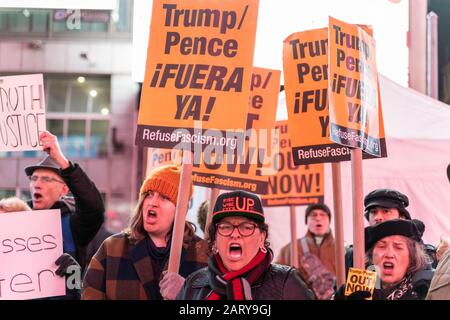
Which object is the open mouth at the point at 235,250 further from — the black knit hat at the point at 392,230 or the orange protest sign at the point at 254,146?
the orange protest sign at the point at 254,146

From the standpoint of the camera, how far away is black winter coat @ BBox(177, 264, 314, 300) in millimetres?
3770

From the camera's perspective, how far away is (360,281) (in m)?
3.98

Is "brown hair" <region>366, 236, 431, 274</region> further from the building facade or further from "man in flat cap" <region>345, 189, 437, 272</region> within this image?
the building facade

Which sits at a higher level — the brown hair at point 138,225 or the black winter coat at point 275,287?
the brown hair at point 138,225

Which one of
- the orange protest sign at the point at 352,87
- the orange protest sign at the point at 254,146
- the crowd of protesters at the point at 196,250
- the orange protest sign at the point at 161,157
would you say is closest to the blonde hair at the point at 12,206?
the crowd of protesters at the point at 196,250

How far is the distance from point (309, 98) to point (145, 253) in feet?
5.19

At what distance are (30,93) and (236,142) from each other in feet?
3.93

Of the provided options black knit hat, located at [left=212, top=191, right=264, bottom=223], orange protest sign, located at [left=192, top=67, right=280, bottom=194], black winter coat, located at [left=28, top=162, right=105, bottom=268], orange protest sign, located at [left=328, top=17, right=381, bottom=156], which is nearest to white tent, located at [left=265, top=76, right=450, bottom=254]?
orange protest sign, located at [left=192, top=67, right=280, bottom=194]

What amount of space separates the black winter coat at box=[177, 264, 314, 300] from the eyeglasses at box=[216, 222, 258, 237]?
18 cm

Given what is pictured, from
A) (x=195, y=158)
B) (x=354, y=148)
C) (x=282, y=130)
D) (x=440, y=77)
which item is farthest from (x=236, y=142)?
(x=440, y=77)

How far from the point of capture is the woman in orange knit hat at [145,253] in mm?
4566

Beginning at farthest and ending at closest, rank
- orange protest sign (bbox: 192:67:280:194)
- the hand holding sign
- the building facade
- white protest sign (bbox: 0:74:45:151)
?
1. the building facade
2. orange protest sign (bbox: 192:67:280:194)
3. white protest sign (bbox: 0:74:45:151)
4. the hand holding sign

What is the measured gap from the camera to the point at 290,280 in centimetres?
382

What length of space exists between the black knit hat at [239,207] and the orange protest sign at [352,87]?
717 millimetres
